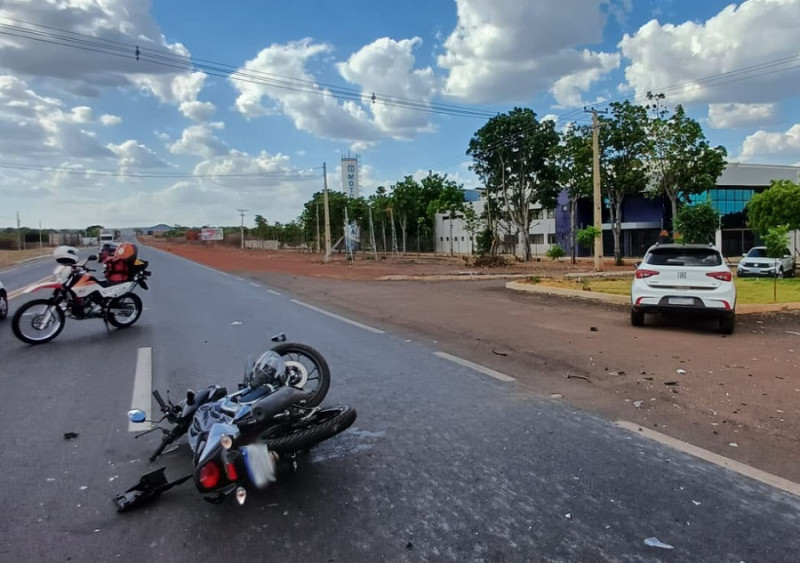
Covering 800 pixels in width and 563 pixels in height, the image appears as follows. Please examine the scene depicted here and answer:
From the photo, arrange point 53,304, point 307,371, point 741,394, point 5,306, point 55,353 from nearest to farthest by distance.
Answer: point 307,371 → point 741,394 → point 55,353 → point 53,304 → point 5,306

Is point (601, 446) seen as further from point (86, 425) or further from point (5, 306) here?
point (5, 306)

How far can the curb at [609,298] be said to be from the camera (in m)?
12.1

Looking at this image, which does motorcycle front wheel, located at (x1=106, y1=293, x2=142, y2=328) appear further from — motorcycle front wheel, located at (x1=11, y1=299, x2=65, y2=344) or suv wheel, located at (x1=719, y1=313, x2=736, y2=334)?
A: suv wheel, located at (x1=719, y1=313, x2=736, y2=334)

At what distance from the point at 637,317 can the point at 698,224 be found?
18.5m

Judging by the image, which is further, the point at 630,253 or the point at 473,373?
the point at 630,253

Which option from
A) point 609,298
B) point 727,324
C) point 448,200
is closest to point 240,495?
point 727,324

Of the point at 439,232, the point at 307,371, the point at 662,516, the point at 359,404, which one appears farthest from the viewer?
the point at 439,232

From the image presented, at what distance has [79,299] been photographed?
9719 millimetres

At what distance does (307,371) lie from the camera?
4926 mm

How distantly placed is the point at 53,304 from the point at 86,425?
17.6 feet

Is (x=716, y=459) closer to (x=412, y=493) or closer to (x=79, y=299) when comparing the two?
(x=412, y=493)

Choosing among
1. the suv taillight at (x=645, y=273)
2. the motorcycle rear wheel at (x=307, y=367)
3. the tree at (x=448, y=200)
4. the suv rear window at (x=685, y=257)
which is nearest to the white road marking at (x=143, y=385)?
the motorcycle rear wheel at (x=307, y=367)

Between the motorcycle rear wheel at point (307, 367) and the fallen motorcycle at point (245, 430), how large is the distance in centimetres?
12

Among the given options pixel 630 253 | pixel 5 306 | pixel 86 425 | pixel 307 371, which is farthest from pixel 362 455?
pixel 630 253
